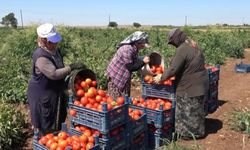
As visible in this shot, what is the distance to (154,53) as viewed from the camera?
6.22 m

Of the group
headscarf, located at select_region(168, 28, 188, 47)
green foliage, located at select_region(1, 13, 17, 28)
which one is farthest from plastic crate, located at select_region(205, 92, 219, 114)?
green foliage, located at select_region(1, 13, 17, 28)

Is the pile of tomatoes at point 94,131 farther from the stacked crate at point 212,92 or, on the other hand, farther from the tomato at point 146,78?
the stacked crate at point 212,92

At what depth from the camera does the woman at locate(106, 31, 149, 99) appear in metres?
5.46

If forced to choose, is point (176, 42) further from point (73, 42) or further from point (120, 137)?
point (73, 42)

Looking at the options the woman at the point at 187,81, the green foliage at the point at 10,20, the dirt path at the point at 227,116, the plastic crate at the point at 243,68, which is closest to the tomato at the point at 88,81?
the woman at the point at 187,81

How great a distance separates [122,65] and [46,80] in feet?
4.78

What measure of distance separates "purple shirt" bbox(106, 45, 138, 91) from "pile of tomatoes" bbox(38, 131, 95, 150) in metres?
1.46

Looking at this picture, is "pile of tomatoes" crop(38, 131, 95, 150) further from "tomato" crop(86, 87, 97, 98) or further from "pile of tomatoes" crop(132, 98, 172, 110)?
Result: "pile of tomatoes" crop(132, 98, 172, 110)

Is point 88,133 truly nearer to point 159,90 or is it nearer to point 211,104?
point 159,90

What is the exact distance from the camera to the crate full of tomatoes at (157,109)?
5523mm

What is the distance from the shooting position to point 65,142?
4078mm

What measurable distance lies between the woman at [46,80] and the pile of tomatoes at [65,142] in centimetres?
39

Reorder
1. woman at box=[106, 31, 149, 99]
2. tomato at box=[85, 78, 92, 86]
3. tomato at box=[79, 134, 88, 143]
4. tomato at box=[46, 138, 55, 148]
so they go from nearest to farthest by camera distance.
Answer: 1. tomato at box=[46, 138, 55, 148]
2. tomato at box=[79, 134, 88, 143]
3. tomato at box=[85, 78, 92, 86]
4. woman at box=[106, 31, 149, 99]

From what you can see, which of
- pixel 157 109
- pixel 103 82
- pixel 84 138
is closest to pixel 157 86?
pixel 157 109
